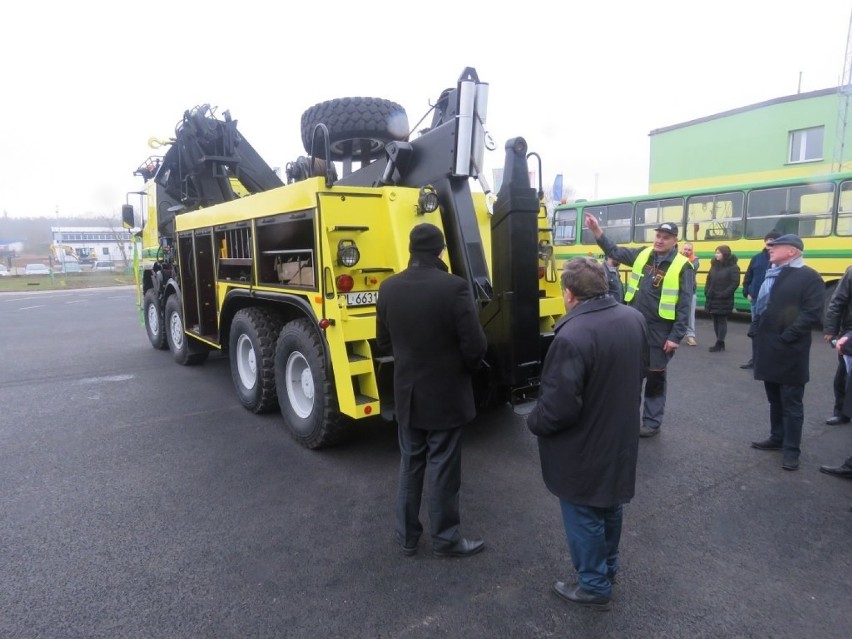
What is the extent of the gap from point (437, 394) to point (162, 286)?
6877 millimetres

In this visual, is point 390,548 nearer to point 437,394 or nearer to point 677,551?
point 437,394

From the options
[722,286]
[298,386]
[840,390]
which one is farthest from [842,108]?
[298,386]

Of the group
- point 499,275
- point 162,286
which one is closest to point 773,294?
point 499,275

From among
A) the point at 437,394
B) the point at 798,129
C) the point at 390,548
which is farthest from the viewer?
the point at 798,129

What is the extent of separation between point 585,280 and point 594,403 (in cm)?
55

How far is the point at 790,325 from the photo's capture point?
402 centimetres

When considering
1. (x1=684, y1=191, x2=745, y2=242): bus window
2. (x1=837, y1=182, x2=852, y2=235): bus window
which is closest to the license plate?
(x1=837, y1=182, x2=852, y2=235): bus window

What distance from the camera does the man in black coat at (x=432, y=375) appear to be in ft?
9.36

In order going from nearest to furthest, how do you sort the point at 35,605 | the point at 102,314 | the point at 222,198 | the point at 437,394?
the point at 35,605
the point at 437,394
the point at 222,198
the point at 102,314

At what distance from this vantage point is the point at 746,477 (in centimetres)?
395

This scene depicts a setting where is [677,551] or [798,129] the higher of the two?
[798,129]

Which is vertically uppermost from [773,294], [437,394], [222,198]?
[222,198]

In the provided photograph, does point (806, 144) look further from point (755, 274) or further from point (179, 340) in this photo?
point (179, 340)

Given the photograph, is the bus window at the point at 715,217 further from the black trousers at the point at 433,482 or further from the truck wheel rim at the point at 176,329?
the black trousers at the point at 433,482
